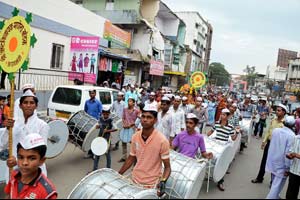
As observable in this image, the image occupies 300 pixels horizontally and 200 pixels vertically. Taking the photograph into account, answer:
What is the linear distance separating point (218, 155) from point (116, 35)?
17.2 m

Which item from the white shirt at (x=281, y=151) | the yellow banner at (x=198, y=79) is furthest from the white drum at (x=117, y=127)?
the yellow banner at (x=198, y=79)

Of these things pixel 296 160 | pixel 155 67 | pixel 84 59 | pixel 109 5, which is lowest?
pixel 296 160

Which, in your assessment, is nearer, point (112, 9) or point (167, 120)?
point (167, 120)

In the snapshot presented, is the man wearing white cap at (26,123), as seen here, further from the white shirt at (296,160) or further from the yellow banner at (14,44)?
the white shirt at (296,160)

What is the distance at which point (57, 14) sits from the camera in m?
14.7

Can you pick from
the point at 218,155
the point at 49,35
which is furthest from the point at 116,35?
the point at 218,155

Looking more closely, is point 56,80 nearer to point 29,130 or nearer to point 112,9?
point 29,130

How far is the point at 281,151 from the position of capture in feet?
16.6

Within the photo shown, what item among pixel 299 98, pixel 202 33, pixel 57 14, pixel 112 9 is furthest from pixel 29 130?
pixel 202 33

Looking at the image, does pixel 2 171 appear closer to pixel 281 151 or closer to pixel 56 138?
pixel 56 138

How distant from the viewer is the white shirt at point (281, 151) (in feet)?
16.6

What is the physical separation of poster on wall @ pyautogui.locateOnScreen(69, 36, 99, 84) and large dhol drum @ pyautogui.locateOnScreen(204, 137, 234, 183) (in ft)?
30.8

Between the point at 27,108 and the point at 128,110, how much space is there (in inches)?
165

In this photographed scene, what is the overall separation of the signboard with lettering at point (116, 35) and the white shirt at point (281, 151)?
53.1 feet
